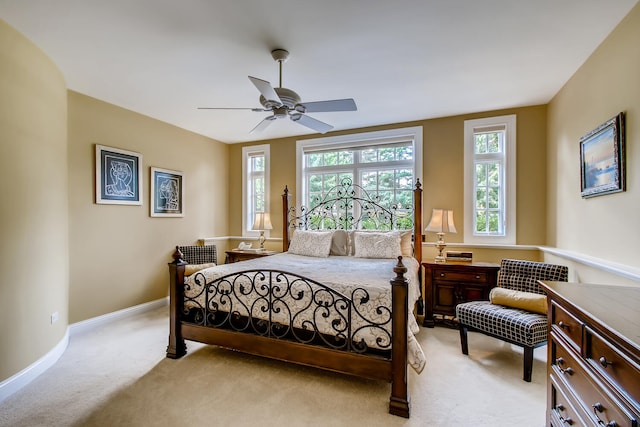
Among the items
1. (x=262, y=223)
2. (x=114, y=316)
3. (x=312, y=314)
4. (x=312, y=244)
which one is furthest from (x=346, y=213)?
(x=114, y=316)

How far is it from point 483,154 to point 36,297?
5.29m

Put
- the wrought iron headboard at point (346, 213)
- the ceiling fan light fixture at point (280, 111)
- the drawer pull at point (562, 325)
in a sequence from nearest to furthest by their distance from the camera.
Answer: the drawer pull at point (562, 325) → the ceiling fan light fixture at point (280, 111) → the wrought iron headboard at point (346, 213)

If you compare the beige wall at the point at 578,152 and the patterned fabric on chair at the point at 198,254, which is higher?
the beige wall at the point at 578,152

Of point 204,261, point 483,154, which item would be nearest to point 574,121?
point 483,154

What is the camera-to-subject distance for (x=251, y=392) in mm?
2270

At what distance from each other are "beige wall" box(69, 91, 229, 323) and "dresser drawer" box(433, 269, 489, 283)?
12.8 feet

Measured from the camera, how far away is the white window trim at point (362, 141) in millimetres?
4453

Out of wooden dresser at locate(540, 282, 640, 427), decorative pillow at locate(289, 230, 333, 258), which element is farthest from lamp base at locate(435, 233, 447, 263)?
wooden dresser at locate(540, 282, 640, 427)

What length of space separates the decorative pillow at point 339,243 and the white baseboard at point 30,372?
3123 millimetres

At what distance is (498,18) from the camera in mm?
2172

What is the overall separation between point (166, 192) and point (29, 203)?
1998 millimetres

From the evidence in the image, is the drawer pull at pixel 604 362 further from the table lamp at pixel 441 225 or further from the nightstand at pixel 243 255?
the nightstand at pixel 243 255

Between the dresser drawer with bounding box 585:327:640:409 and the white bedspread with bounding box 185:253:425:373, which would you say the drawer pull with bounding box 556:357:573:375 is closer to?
the dresser drawer with bounding box 585:327:640:409

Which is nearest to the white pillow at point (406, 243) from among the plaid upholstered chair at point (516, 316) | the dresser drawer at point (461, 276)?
the dresser drawer at point (461, 276)
